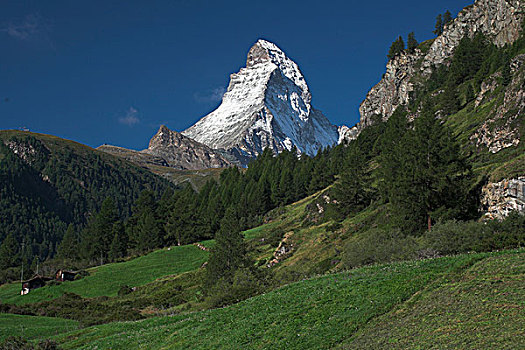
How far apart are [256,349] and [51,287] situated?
69496 mm

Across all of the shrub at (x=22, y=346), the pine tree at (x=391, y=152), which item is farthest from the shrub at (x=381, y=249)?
the shrub at (x=22, y=346)

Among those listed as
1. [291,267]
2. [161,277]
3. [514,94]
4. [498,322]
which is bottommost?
[498,322]

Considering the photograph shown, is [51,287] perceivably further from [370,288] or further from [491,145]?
[491,145]

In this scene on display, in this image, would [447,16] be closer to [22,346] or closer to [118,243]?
[118,243]

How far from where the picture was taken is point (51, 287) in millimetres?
74062

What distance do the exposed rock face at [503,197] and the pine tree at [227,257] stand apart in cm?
2747

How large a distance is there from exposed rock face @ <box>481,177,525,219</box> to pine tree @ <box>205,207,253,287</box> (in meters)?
27.5

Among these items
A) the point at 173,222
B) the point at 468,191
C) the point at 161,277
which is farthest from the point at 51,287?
the point at 468,191

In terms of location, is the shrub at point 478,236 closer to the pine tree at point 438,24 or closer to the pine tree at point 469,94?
the pine tree at point 469,94

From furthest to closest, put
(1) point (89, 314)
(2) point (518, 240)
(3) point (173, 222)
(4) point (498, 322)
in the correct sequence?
(3) point (173, 222) < (1) point (89, 314) < (2) point (518, 240) < (4) point (498, 322)

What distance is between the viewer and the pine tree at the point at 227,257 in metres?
51.8

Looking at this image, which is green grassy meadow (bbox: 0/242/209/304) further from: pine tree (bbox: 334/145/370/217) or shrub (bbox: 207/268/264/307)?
shrub (bbox: 207/268/264/307)

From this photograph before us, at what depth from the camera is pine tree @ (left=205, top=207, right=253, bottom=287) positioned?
170ft

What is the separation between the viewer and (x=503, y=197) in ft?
122
